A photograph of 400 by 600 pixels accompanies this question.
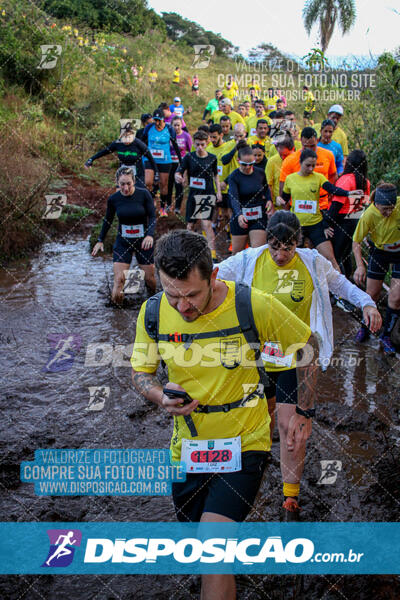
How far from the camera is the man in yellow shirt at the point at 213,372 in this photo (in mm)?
2291

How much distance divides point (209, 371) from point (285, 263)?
1527 mm

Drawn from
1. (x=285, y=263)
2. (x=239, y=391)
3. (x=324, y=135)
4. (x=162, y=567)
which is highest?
(x=324, y=135)

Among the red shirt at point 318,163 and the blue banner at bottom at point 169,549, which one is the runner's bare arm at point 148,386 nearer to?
the blue banner at bottom at point 169,549

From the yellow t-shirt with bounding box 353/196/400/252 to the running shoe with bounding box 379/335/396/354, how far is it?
102 centimetres

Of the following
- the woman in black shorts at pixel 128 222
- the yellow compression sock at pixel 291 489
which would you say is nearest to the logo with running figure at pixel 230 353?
the yellow compression sock at pixel 291 489

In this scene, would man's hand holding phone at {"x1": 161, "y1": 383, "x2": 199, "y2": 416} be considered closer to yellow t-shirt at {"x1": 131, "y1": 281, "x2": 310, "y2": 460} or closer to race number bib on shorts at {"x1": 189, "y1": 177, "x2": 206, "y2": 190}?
yellow t-shirt at {"x1": 131, "y1": 281, "x2": 310, "y2": 460}

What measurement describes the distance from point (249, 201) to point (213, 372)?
5.32 metres

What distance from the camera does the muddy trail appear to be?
10.3ft

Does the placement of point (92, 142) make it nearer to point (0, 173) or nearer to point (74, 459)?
point (0, 173)

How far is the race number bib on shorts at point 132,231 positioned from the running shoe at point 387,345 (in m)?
3.22

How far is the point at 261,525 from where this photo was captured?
3.54 meters

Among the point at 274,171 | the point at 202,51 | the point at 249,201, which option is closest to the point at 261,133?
the point at 274,171

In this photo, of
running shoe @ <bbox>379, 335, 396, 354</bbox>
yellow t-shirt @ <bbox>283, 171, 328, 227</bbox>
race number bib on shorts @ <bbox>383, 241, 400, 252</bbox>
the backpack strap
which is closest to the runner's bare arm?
the backpack strap

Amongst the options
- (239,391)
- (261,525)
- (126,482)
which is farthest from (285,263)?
(126,482)
